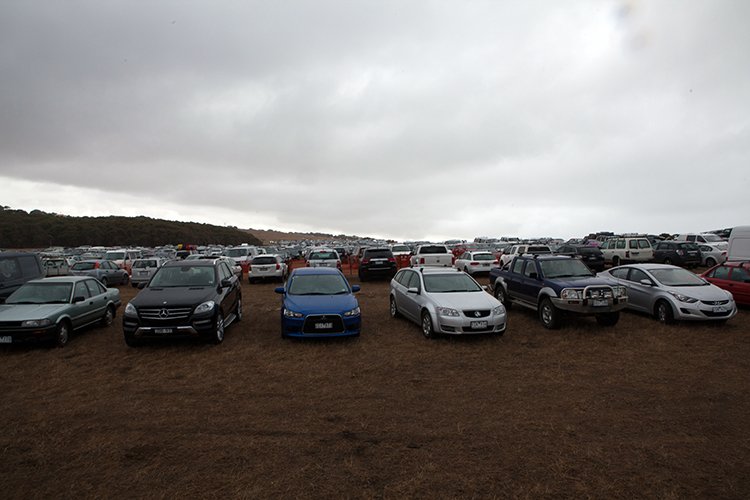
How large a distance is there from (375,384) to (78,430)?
389 centimetres

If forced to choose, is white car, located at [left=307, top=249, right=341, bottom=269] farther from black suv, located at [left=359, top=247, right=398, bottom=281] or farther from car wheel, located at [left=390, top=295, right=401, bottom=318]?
car wheel, located at [left=390, top=295, right=401, bottom=318]

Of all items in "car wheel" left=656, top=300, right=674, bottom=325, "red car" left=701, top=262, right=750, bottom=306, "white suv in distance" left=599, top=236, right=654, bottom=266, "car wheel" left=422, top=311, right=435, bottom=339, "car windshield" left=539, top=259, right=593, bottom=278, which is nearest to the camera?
"car wheel" left=422, top=311, right=435, bottom=339

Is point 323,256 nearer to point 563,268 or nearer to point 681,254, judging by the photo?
point 563,268

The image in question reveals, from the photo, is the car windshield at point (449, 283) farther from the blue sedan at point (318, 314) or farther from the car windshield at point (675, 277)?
the car windshield at point (675, 277)

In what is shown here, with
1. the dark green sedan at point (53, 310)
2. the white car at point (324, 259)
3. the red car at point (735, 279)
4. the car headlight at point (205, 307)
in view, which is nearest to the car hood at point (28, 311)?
the dark green sedan at point (53, 310)

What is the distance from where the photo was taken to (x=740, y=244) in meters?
17.0

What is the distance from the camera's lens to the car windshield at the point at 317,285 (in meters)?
9.90

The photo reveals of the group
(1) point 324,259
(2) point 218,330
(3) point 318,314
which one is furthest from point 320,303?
(1) point 324,259

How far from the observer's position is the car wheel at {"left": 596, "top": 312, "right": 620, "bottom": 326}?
33.7ft

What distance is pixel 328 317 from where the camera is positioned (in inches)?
350

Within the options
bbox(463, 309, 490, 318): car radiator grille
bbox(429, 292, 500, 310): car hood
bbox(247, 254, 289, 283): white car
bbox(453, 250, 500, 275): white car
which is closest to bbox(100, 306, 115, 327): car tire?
bbox(429, 292, 500, 310): car hood

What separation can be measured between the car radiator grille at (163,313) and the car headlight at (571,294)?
8249 millimetres

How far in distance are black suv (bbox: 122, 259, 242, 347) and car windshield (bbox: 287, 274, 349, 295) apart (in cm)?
164

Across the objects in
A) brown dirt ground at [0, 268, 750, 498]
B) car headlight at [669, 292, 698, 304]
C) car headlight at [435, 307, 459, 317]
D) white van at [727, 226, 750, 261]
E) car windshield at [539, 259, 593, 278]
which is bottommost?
brown dirt ground at [0, 268, 750, 498]
